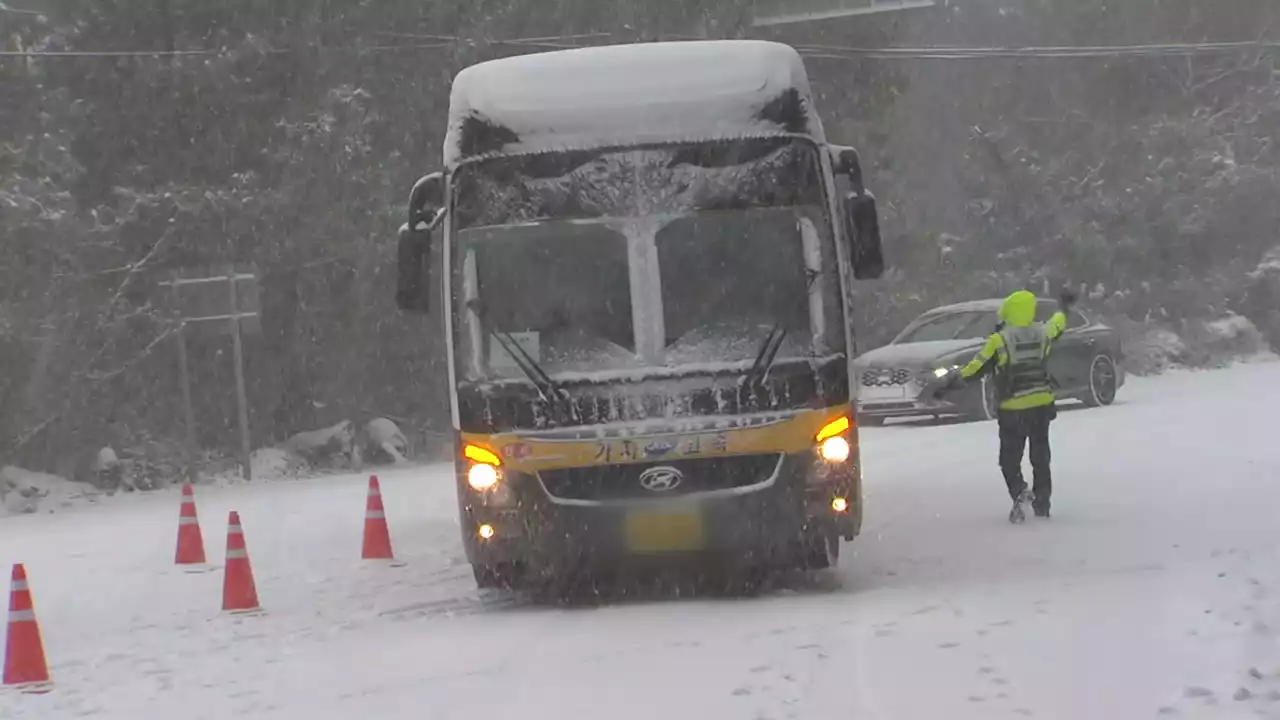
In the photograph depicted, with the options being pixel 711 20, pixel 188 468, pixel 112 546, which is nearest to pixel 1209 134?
pixel 711 20

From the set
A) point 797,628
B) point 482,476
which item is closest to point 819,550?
point 797,628

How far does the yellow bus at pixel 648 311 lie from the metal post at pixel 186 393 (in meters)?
13.0

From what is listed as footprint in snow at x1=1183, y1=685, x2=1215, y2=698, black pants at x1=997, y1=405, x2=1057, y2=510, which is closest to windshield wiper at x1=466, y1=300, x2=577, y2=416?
footprint in snow at x1=1183, y1=685, x2=1215, y2=698

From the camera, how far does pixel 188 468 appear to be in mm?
23094

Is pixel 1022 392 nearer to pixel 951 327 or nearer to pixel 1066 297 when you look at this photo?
pixel 1066 297

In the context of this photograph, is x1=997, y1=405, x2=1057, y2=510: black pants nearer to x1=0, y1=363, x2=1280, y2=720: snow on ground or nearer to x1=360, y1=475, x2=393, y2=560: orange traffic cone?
x1=0, y1=363, x2=1280, y2=720: snow on ground

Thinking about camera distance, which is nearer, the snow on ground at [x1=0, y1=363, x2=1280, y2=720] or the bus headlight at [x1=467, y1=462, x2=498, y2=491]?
the snow on ground at [x1=0, y1=363, x2=1280, y2=720]

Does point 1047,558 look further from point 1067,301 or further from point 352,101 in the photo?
point 352,101

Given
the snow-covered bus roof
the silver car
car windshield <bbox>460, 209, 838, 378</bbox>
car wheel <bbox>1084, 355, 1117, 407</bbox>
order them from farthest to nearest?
1. car wheel <bbox>1084, 355, 1117, 407</bbox>
2. the silver car
3. the snow-covered bus roof
4. car windshield <bbox>460, 209, 838, 378</bbox>

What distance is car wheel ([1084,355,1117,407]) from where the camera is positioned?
23.1 meters

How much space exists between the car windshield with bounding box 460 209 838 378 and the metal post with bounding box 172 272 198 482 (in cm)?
1311

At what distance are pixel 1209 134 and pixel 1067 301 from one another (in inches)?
960

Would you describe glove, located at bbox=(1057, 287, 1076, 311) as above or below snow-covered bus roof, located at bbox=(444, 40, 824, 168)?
below

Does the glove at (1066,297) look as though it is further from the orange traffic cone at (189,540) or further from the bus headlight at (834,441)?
the orange traffic cone at (189,540)
